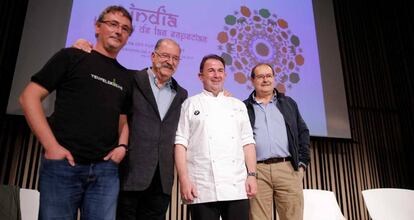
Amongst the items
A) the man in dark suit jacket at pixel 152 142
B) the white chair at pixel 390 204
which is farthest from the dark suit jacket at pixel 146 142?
the white chair at pixel 390 204

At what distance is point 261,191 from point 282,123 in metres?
0.45

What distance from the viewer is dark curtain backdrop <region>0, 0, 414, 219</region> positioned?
3.67 m

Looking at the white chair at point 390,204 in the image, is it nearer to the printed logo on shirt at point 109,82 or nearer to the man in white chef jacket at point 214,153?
the man in white chef jacket at point 214,153

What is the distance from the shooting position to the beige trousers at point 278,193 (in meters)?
1.98

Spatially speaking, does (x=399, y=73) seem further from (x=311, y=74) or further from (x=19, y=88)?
(x=19, y=88)

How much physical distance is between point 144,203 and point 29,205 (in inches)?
36.8

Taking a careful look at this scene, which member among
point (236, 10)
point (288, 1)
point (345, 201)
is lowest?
point (345, 201)

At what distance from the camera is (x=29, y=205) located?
2.09 meters

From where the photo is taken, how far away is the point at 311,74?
11.4ft

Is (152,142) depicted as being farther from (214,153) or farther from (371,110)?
(371,110)

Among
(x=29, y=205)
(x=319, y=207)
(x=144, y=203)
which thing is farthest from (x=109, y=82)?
(x=319, y=207)

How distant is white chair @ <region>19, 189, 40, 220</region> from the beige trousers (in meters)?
1.29

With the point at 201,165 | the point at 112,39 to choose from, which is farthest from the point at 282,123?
the point at 112,39

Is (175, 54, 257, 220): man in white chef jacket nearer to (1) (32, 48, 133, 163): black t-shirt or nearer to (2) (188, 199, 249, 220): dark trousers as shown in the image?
(2) (188, 199, 249, 220): dark trousers
